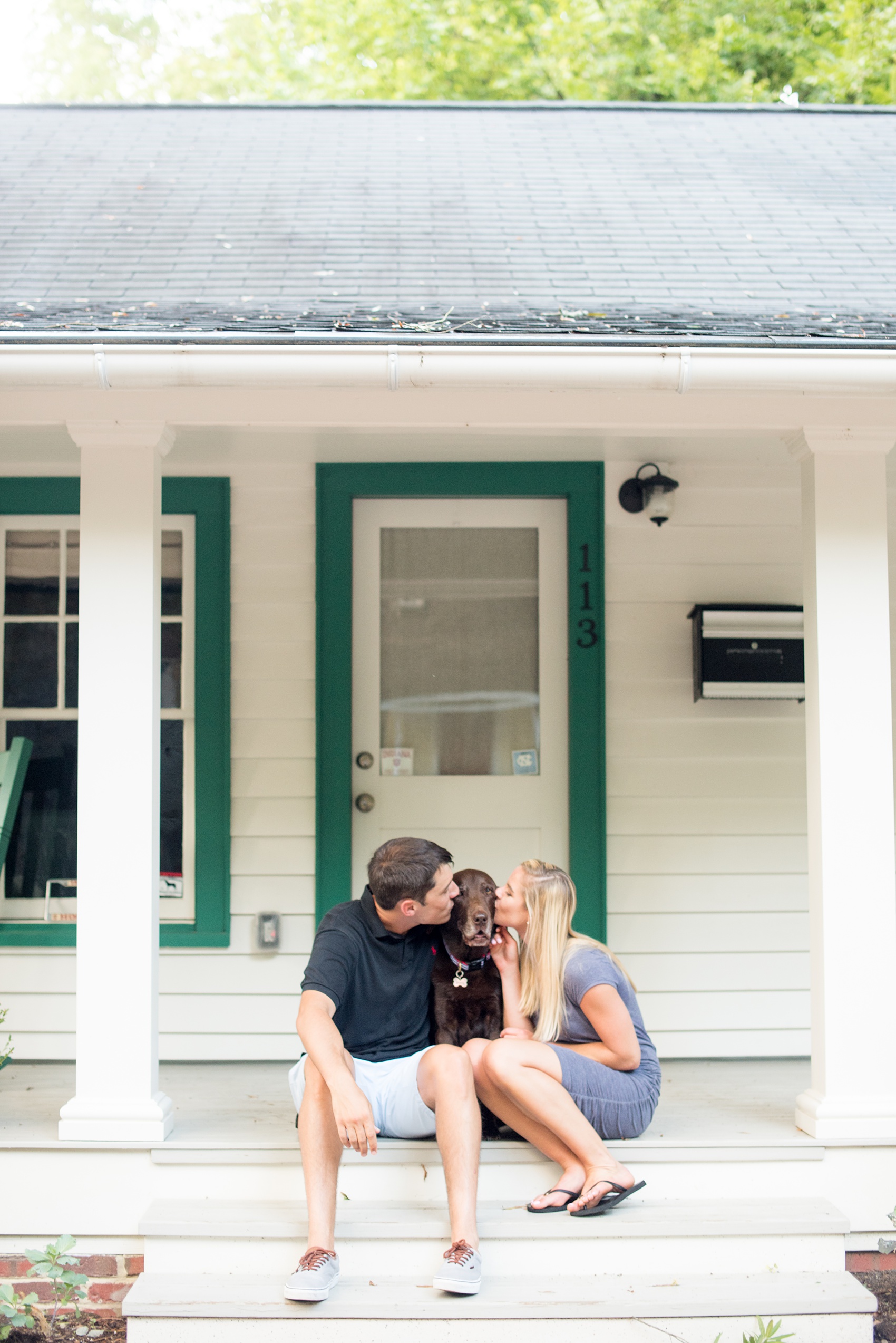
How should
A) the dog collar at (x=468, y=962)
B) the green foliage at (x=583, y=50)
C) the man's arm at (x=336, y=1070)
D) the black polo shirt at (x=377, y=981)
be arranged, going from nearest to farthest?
the man's arm at (x=336, y=1070) → the black polo shirt at (x=377, y=981) → the dog collar at (x=468, y=962) → the green foliage at (x=583, y=50)

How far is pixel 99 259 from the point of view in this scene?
11.9 feet

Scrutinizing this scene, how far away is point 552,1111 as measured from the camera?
2.73m

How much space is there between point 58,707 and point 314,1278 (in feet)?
7.90

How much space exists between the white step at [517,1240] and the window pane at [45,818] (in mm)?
1647

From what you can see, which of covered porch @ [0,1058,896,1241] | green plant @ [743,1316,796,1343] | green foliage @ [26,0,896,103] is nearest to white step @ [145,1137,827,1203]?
covered porch @ [0,1058,896,1241]

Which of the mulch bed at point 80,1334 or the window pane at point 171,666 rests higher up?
the window pane at point 171,666

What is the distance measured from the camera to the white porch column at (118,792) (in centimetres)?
294

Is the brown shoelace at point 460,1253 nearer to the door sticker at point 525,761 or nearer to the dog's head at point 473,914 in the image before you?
the dog's head at point 473,914

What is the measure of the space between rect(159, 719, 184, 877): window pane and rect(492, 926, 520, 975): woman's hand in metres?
1.60

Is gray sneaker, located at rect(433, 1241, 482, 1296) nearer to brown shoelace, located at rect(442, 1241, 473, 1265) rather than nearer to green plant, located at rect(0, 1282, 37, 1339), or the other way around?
brown shoelace, located at rect(442, 1241, 473, 1265)

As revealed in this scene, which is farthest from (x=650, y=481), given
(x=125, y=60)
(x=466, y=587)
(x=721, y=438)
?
(x=125, y=60)

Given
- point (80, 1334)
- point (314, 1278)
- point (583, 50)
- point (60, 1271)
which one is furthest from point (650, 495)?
point (583, 50)

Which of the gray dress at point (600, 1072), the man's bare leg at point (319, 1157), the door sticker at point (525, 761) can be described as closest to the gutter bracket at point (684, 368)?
the gray dress at point (600, 1072)

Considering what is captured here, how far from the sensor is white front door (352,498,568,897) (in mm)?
4164
